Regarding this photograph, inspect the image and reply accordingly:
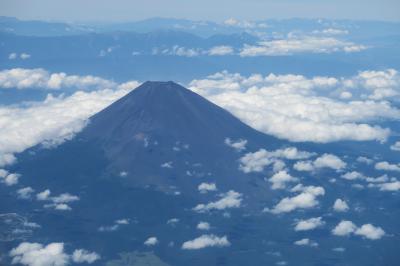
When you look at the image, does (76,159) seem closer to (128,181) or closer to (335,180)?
(128,181)

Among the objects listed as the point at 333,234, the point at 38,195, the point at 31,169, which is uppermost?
the point at 31,169

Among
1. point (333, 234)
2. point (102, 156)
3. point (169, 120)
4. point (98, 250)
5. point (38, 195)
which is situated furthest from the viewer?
point (169, 120)

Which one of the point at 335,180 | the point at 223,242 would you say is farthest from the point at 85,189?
the point at 335,180

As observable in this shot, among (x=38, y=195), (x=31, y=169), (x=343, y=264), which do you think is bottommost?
(x=343, y=264)

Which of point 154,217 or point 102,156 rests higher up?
point 102,156

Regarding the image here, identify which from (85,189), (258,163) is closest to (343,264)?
(258,163)

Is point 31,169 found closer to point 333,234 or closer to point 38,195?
point 38,195

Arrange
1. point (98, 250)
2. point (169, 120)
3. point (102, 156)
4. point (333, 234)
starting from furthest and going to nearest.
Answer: point (169, 120), point (102, 156), point (333, 234), point (98, 250)

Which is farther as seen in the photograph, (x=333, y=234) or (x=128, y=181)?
(x=128, y=181)

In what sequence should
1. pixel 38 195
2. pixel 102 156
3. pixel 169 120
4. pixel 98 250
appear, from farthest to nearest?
pixel 169 120 → pixel 102 156 → pixel 38 195 → pixel 98 250
